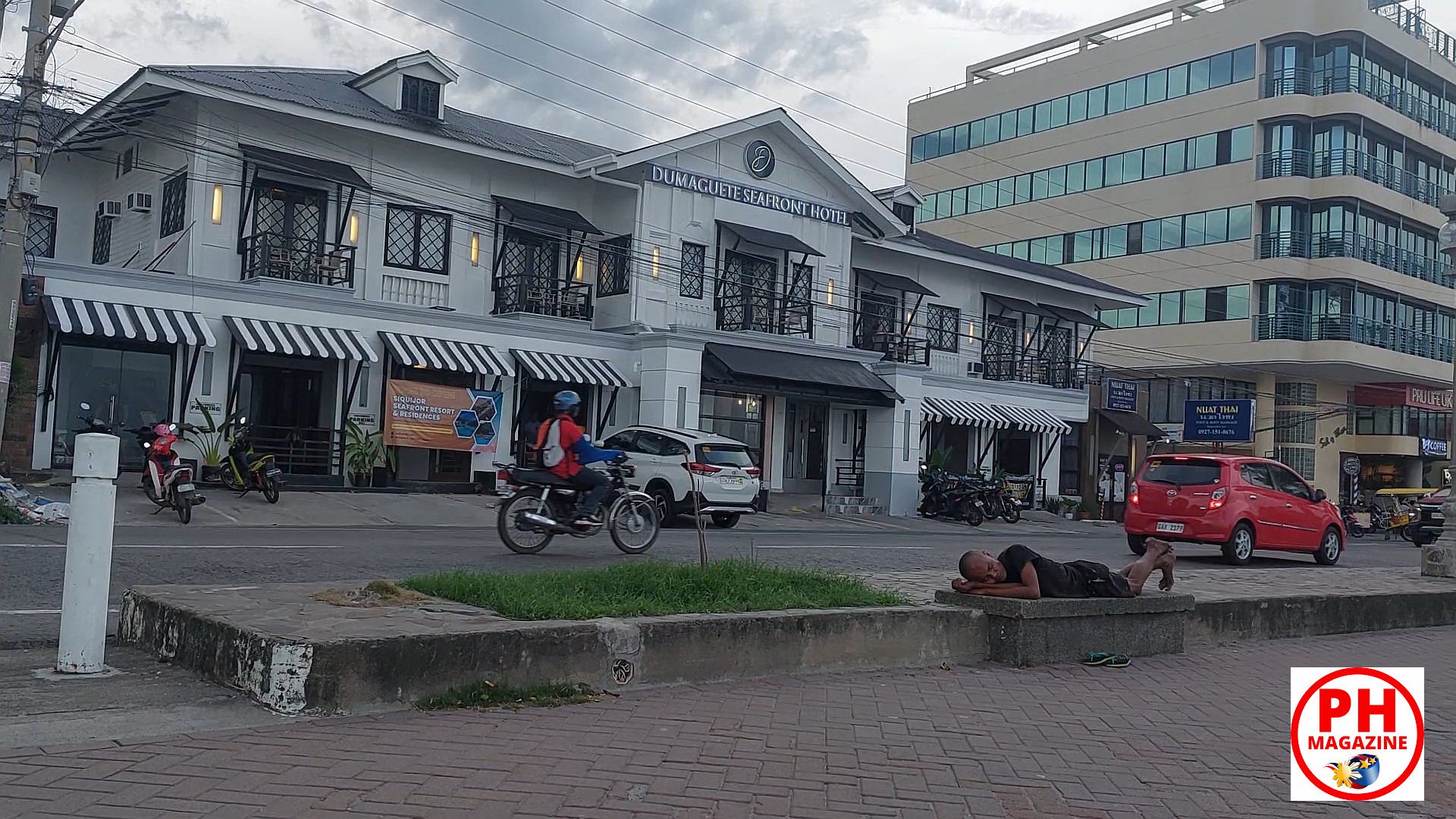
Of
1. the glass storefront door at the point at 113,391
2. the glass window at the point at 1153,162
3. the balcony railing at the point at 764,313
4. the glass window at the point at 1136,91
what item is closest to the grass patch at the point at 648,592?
the glass storefront door at the point at 113,391

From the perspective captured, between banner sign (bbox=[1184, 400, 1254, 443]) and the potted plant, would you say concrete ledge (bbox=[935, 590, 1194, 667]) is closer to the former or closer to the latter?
the potted plant

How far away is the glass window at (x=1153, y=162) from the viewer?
166 feet

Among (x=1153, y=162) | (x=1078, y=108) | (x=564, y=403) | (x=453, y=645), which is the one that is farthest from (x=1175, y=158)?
(x=453, y=645)

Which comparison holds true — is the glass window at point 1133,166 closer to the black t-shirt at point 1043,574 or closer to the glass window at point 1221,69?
the glass window at point 1221,69

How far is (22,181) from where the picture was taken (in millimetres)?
16406

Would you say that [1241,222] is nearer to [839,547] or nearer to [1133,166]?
[1133,166]

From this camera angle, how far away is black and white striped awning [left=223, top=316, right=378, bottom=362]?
2217 centimetres

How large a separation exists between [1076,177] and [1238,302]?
30.2ft

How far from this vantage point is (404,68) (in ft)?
89.2

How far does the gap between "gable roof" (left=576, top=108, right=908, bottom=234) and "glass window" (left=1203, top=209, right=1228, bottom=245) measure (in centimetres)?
2027

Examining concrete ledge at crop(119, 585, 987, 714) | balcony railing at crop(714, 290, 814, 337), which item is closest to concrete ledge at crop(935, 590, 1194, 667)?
concrete ledge at crop(119, 585, 987, 714)

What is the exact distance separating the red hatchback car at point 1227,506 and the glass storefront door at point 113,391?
52.6 ft

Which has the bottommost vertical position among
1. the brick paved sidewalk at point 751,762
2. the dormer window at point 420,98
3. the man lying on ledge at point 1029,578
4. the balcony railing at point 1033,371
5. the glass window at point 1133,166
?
the brick paved sidewalk at point 751,762

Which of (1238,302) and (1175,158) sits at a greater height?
(1175,158)
